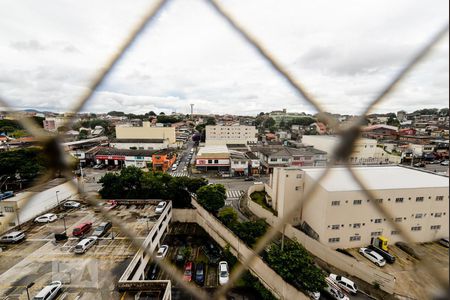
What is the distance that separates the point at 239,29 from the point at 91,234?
7.20 meters

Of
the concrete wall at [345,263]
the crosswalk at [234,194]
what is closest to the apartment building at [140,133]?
the crosswalk at [234,194]

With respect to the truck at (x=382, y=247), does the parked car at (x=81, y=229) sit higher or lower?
higher

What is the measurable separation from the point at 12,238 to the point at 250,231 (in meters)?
6.12

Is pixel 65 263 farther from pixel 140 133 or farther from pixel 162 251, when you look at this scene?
pixel 140 133

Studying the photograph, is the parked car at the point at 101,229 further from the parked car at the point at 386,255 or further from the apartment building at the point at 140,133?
the apartment building at the point at 140,133

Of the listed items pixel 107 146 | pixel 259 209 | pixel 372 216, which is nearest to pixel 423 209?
pixel 372 216

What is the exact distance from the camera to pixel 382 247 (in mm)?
6254

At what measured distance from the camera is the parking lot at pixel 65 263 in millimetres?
4246

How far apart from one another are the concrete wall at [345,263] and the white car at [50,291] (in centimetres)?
603

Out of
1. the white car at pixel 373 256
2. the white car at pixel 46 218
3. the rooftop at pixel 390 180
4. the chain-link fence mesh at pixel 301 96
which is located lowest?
the white car at pixel 373 256

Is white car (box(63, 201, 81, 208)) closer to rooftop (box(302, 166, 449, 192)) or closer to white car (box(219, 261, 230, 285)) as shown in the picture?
white car (box(219, 261, 230, 285))

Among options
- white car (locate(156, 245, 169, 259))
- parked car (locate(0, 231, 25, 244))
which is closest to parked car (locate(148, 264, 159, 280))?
white car (locate(156, 245, 169, 259))

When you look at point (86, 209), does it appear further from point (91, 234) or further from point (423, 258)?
point (423, 258)

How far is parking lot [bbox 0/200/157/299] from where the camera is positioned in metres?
4.25
